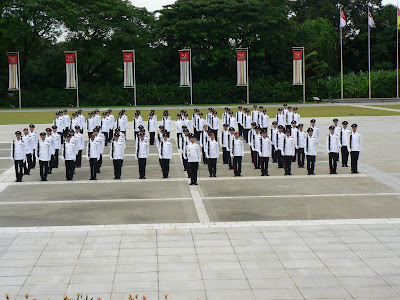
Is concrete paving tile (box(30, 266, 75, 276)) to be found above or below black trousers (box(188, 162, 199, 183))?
below

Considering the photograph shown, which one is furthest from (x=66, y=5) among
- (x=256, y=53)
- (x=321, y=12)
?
(x=321, y=12)

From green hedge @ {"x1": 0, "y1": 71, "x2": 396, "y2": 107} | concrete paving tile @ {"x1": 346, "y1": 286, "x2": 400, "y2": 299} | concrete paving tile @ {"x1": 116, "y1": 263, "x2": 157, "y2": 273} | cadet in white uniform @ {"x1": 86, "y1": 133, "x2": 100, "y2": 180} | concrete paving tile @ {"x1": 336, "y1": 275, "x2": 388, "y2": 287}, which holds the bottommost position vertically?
concrete paving tile @ {"x1": 346, "y1": 286, "x2": 400, "y2": 299}

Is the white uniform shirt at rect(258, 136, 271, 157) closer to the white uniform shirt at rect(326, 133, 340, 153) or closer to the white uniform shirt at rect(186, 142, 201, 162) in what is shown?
the white uniform shirt at rect(326, 133, 340, 153)

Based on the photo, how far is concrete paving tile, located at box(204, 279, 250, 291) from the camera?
329 inches

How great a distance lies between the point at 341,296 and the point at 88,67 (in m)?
58.7

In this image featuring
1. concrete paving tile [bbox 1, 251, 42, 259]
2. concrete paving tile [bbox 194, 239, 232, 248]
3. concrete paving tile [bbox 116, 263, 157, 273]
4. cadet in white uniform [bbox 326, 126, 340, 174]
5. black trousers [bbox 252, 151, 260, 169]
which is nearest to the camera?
concrete paving tile [bbox 116, 263, 157, 273]

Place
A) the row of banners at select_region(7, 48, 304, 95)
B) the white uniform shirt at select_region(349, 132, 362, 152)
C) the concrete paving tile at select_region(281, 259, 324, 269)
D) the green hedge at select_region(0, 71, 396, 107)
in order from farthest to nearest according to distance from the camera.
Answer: the green hedge at select_region(0, 71, 396, 107) < the row of banners at select_region(7, 48, 304, 95) < the white uniform shirt at select_region(349, 132, 362, 152) < the concrete paving tile at select_region(281, 259, 324, 269)

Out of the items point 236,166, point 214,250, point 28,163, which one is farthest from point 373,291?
point 28,163

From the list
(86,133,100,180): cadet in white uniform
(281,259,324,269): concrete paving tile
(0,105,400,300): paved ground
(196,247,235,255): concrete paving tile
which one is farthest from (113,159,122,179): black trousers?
(281,259,324,269): concrete paving tile

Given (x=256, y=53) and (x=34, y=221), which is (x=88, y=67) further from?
(x=34, y=221)

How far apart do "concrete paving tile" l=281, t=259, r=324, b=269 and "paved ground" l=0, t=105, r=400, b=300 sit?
3cm

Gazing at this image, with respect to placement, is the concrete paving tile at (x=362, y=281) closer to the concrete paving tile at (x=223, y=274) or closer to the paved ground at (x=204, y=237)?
the paved ground at (x=204, y=237)

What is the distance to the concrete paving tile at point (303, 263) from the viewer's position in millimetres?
9227

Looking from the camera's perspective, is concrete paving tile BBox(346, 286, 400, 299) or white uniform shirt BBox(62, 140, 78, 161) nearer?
concrete paving tile BBox(346, 286, 400, 299)
